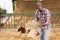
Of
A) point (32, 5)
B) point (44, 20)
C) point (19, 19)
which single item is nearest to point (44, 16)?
point (44, 20)

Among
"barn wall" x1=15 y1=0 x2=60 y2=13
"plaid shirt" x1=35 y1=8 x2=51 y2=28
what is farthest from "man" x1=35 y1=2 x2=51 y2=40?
"barn wall" x1=15 y1=0 x2=60 y2=13

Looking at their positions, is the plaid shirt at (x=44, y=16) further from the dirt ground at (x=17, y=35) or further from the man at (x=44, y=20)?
the dirt ground at (x=17, y=35)

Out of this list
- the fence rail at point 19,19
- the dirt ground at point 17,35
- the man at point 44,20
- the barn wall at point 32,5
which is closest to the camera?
the man at point 44,20

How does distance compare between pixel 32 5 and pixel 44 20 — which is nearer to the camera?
pixel 44 20

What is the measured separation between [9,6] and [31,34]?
439 centimetres

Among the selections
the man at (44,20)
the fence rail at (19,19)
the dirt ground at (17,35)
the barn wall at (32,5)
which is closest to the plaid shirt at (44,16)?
the man at (44,20)

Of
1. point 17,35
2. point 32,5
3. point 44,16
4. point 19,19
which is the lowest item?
point 17,35

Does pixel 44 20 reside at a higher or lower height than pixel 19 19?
higher

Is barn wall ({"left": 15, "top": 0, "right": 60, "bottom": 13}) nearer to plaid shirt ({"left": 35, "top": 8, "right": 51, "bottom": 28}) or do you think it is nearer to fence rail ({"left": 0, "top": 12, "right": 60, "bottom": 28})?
fence rail ({"left": 0, "top": 12, "right": 60, "bottom": 28})

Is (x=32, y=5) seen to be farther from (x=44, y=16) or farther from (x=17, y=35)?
(x=44, y=16)

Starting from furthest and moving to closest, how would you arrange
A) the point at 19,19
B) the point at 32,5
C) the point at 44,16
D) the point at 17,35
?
the point at 32,5
the point at 19,19
the point at 17,35
the point at 44,16

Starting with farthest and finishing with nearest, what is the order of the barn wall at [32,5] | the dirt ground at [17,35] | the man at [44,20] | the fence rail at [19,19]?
the barn wall at [32,5] → the fence rail at [19,19] → the dirt ground at [17,35] → the man at [44,20]

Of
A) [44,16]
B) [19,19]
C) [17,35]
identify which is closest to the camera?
[44,16]

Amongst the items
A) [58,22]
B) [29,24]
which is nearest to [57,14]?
[58,22]
